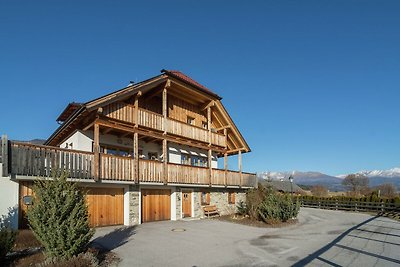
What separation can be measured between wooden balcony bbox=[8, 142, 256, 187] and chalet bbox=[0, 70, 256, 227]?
1.6 inches

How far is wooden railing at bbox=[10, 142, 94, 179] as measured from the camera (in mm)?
13836

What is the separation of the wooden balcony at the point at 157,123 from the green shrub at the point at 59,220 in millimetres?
8475

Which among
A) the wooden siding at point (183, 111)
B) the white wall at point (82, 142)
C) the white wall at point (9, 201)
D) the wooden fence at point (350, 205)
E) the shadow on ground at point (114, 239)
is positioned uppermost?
the wooden siding at point (183, 111)

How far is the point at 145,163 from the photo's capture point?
64.8 ft

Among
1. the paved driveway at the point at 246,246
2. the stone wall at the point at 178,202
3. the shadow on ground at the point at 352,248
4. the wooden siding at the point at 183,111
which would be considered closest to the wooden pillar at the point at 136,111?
the wooden siding at the point at 183,111

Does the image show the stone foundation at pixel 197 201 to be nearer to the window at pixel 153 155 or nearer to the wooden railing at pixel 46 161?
the window at pixel 153 155

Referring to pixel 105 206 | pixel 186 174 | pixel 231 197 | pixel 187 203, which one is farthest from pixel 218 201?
pixel 105 206

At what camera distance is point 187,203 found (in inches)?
928

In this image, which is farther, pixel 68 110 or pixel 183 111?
pixel 183 111

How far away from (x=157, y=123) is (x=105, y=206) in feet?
19.5

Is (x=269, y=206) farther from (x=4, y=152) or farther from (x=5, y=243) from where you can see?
(x=5, y=243)

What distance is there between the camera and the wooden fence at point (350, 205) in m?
31.9

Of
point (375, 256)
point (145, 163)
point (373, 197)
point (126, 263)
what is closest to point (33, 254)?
point (126, 263)

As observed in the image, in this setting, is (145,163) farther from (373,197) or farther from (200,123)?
(373,197)
